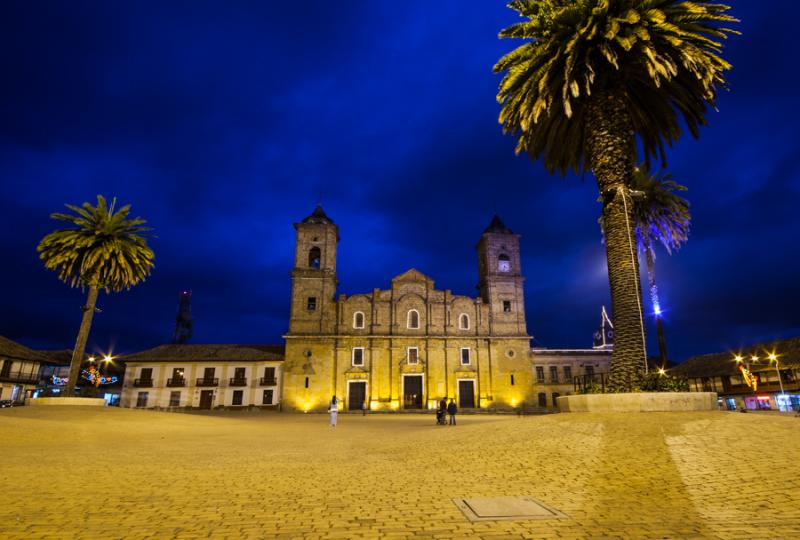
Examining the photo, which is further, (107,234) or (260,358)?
(260,358)

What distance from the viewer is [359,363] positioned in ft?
145

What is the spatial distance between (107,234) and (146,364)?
77.8 feet

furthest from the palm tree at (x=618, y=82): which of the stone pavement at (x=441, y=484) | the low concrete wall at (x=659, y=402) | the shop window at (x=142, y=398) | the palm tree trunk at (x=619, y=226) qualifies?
the shop window at (x=142, y=398)

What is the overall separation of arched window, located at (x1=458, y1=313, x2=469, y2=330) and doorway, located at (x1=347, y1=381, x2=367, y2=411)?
1230 centimetres

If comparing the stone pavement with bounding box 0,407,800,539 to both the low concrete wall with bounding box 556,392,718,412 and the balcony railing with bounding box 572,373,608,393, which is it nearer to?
the low concrete wall with bounding box 556,392,718,412

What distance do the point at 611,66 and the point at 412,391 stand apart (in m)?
36.7

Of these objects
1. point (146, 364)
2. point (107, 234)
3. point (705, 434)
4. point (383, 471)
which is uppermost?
point (107, 234)

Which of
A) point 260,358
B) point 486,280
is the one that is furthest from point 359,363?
point 486,280

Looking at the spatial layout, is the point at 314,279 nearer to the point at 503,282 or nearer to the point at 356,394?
the point at 356,394

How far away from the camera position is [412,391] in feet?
144

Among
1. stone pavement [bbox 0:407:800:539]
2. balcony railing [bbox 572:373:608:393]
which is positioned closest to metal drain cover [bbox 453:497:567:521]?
stone pavement [bbox 0:407:800:539]

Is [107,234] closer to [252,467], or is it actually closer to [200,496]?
[252,467]

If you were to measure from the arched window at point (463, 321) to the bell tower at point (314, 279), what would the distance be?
14.1 meters

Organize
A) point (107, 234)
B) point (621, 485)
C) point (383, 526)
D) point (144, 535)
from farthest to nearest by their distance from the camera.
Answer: point (107, 234), point (621, 485), point (383, 526), point (144, 535)
